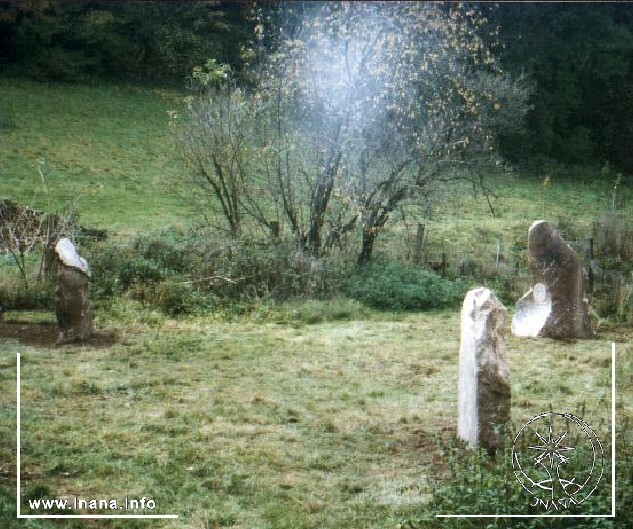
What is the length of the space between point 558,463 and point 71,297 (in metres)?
5.24

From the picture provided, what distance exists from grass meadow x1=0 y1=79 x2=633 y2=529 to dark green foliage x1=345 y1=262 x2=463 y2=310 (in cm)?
21

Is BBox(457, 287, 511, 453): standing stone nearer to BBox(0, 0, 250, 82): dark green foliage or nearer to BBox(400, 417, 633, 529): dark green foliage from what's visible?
BBox(400, 417, 633, 529): dark green foliage

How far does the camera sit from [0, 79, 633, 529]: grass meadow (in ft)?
19.0

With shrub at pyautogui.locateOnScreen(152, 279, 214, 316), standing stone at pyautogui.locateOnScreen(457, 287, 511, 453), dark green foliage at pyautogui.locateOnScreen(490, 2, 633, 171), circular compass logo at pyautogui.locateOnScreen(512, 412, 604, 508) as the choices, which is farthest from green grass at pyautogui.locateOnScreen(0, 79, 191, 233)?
circular compass logo at pyautogui.locateOnScreen(512, 412, 604, 508)

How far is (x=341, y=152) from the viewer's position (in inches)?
481

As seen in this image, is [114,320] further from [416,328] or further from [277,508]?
[277,508]

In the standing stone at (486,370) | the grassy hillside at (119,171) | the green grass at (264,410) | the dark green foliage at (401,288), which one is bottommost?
the green grass at (264,410)

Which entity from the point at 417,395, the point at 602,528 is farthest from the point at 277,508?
the point at 417,395

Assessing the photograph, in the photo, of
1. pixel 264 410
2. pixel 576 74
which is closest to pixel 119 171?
pixel 264 410

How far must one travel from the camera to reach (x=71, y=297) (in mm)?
9070

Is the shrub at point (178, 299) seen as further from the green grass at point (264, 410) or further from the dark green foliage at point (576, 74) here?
the dark green foliage at point (576, 74)

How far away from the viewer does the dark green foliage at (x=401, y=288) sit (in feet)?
34.0

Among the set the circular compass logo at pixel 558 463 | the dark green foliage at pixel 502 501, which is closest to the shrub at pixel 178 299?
the circular compass logo at pixel 558 463

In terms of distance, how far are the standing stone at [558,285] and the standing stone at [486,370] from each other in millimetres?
3532
